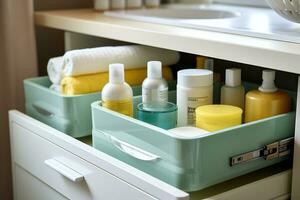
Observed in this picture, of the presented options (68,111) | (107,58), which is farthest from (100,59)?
(68,111)

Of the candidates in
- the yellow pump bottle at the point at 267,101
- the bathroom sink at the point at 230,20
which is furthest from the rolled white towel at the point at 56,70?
the yellow pump bottle at the point at 267,101

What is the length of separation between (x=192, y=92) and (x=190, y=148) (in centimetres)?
19

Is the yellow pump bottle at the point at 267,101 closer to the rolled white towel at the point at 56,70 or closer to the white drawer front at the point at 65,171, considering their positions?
the white drawer front at the point at 65,171

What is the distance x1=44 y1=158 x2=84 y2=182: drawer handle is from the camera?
0.94 metres

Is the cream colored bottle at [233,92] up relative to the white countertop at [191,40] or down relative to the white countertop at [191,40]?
down

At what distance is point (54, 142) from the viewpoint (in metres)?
1.04

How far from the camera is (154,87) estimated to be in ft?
3.29

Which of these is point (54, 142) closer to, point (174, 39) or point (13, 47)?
point (174, 39)

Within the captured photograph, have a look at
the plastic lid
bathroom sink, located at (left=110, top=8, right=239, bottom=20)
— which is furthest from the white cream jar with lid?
bathroom sink, located at (left=110, top=8, right=239, bottom=20)

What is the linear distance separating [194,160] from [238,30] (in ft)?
0.95

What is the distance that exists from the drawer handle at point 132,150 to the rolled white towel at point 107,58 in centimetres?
20

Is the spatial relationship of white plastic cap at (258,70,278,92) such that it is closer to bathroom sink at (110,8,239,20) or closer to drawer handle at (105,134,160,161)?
drawer handle at (105,134,160,161)

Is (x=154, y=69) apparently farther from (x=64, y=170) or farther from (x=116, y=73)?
(x=64, y=170)

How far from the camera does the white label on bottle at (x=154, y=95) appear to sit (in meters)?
1.00
